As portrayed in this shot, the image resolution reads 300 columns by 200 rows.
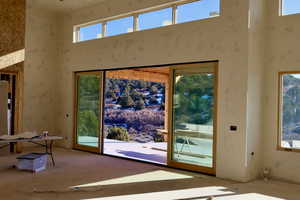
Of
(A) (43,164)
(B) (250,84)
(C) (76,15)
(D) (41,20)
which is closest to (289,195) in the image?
(B) (250,84)

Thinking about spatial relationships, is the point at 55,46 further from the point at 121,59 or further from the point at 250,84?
the point at 250,84

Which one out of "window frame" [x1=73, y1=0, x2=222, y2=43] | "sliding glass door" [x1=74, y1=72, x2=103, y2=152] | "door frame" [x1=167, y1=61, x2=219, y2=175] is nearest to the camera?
"door frame" [x1=167, y1=61, x2=219, y2=175]

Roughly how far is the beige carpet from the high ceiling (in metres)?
4.16

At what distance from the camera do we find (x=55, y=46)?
8945 millimetres

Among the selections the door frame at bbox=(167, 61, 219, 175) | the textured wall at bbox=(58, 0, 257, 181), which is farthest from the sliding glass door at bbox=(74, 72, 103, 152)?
the door frame at bbox=(167, 61, 219, 175)

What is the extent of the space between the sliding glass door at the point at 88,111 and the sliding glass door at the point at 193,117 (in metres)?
2.35

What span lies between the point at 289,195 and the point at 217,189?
1059mm

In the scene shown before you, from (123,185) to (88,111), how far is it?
3.71 meters

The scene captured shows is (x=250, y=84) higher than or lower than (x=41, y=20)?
lower

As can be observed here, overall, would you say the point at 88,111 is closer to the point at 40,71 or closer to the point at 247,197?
the point at 40,71

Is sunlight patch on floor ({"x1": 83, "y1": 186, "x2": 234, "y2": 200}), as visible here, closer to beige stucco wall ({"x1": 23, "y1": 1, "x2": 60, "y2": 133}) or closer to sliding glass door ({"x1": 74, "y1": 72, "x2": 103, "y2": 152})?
sliding glass door ({"x1": 74, "y1": 72, "x2": 103, "y2": 152})

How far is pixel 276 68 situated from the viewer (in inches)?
214

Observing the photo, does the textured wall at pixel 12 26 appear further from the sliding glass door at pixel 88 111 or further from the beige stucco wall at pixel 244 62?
the beige stucco wall at pixel 244 62

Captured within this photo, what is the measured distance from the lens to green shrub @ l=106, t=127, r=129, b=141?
42.4ft
